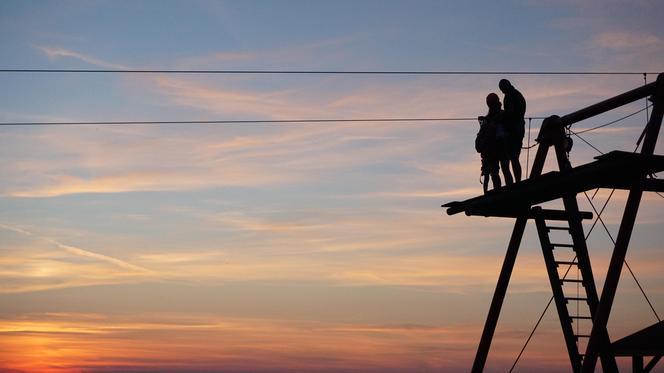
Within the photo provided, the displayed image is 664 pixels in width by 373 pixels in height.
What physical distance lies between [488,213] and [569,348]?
10.5 feet

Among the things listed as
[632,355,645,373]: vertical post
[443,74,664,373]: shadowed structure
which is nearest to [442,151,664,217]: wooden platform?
[443,74,664,373]: shadowed structure

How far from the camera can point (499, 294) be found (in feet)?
62.4

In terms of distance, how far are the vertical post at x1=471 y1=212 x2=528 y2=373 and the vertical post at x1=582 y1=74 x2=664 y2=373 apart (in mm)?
3330

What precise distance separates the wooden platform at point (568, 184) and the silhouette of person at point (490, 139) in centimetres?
52

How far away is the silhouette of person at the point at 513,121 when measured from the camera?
60.6 feet

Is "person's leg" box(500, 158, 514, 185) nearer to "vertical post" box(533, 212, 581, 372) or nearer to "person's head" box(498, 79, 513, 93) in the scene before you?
"vertical post" box(533, 212, 581, 372)

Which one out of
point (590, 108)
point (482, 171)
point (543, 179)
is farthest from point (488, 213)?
point (590, 108)

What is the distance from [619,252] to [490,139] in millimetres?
4321

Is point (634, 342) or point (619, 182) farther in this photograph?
point (634, 342)

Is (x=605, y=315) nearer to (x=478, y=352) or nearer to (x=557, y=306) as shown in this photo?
(x=557, y=306)

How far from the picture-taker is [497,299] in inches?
750

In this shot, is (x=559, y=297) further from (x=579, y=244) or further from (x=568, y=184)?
(x=568, y=184)

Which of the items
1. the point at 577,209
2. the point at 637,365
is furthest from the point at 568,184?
the point at 637,365

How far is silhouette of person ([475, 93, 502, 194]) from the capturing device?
18.9 metres
